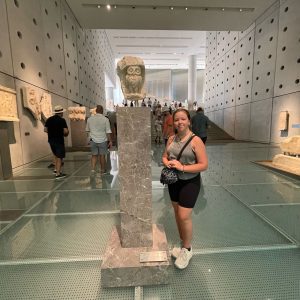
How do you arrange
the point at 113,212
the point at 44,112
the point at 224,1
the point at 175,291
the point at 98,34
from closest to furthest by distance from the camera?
the point at 175,291 < the point at 113,212 < the point at 44,112 < the point at 224,1 < the point at 98,34

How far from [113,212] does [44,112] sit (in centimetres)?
557

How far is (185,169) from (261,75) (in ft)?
41.7

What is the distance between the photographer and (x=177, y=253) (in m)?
2.15

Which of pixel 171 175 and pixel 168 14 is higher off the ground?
pixel 168 14

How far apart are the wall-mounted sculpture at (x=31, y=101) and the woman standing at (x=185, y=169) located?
5.95 meters

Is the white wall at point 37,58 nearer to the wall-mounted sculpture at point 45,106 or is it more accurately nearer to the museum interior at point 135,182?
the museum interior at point 135,182

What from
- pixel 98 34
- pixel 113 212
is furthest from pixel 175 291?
pixel 98 34

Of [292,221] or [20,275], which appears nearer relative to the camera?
[20,275]

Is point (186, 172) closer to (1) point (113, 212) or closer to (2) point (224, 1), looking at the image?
(1) point (113, 212)

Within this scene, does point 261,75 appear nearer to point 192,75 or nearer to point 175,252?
point 175,252

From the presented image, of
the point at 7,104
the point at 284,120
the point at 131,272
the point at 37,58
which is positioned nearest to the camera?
the point at 131,272

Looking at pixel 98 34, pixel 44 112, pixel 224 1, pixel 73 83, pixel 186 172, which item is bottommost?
pixel 186 172

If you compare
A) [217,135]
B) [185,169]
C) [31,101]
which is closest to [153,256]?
[185,169]

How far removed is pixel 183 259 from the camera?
203cm
